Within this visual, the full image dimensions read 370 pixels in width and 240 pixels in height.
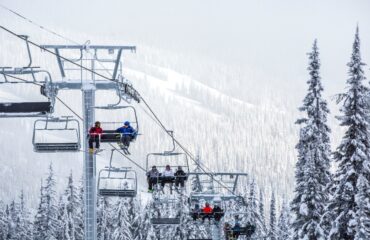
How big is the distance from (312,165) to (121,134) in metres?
16.6

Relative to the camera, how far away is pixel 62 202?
240 ft

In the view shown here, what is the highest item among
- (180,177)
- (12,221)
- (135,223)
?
(12,221)

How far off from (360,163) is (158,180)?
8.49 m

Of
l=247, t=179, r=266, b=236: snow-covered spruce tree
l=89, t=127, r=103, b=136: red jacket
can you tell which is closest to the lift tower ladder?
l=89, t=127, r=103, b=136: red jacket

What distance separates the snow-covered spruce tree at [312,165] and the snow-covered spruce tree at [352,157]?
4.84 metres

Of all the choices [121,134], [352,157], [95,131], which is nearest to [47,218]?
[352,157]

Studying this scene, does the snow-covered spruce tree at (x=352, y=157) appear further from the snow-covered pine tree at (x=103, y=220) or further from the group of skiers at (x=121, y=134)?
the snow-covered pine tree at (x=103, y=220)

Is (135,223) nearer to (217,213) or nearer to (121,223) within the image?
(121,223)

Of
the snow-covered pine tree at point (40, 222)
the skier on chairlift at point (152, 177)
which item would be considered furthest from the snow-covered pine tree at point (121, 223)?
the skier on chairlift at point (152, 177)

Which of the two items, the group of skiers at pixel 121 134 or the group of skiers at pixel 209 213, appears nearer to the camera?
the group of skiers at pixel 121 134

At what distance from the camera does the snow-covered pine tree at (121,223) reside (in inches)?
2874

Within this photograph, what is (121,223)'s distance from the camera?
7406 cm

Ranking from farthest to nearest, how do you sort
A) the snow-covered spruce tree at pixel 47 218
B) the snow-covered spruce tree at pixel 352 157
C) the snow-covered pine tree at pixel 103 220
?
the snow-covered pine tree at pixel 103 220 < the snow-covered spruce tree at pixel 47 218 < the snow-covered spruce tree at pixel 352 157

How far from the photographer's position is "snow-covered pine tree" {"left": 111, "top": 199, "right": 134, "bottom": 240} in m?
73.0
